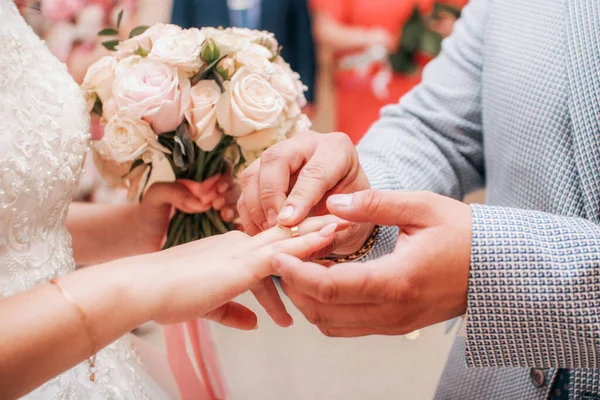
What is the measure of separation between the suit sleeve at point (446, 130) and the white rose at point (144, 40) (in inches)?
16.3

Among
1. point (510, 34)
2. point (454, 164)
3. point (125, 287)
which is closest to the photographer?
point (125, 287)

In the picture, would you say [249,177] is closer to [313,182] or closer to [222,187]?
[313,182]

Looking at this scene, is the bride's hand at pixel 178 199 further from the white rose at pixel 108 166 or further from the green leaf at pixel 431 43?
the green leaf at pixel 431 43

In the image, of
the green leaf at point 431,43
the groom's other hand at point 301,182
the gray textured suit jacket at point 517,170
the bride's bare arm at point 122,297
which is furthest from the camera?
the green leaf at point 431,43

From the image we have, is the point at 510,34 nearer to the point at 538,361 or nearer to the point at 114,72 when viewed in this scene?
the point at 538,361

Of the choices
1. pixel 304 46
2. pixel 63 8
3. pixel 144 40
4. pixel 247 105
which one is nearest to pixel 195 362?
→ pixel 247 105

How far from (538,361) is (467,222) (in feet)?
0.64

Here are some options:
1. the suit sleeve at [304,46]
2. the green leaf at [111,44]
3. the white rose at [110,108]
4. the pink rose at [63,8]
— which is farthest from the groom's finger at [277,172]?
the suit sleeve at [304,46]

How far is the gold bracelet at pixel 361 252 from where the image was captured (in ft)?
3.09

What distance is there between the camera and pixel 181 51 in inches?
39.4

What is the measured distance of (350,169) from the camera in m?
0.91

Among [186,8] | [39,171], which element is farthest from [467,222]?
[186,8]

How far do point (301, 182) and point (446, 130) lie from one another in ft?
1.36

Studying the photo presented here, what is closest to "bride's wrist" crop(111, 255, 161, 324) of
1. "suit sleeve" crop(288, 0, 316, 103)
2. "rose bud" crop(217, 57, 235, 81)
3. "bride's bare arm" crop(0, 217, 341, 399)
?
"bride's bare arm" crop(0, 217, 341, 399)
